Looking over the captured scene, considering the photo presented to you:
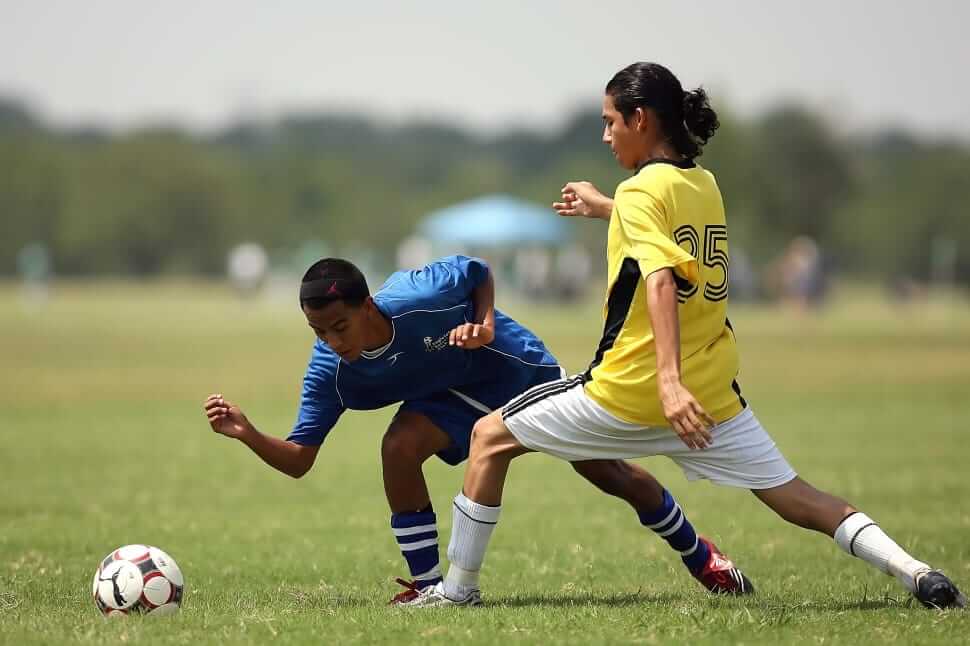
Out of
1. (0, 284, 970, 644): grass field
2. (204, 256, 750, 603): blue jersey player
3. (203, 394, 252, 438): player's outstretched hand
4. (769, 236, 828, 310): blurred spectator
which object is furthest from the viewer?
(769, 236, 828, 310): blurred spectator

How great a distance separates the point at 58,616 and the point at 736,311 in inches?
2129

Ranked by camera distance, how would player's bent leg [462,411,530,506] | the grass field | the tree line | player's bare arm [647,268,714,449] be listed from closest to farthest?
player's bare arm [647,268,714,449]
the grass field
player's bent leg [462,411,530,506]
the tree line

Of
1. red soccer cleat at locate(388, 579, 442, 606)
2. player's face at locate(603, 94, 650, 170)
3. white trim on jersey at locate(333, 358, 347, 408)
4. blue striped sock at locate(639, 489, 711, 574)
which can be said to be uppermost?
player's face at locate(603, 94, 650, 170)

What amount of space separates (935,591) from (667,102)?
2.41 metres

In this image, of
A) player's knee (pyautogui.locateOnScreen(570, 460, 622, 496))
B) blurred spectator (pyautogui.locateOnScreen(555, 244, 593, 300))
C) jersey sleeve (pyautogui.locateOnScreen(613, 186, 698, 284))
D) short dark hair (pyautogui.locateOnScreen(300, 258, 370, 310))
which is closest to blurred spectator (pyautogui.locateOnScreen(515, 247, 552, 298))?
blurred spectator (pyautogui.locateOnScreen(555, 244, 593, 300))

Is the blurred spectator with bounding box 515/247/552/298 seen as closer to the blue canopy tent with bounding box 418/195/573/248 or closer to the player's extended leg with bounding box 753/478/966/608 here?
the blue canopy tent with bounding box 418/195/573/248

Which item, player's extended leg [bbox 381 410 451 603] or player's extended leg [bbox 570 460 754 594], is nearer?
player's extended leg [bbox 381 410 451 603]

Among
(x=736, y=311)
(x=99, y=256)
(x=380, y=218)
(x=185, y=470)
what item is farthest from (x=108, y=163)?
(x=185, y=470)

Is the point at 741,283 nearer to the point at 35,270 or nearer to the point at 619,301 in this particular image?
the point at 35,270

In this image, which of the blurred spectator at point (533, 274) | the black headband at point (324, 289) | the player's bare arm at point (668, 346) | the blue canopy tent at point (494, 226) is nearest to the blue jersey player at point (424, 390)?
the black headband at point (324, 289)

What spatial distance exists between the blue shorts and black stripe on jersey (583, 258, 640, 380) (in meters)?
1.19

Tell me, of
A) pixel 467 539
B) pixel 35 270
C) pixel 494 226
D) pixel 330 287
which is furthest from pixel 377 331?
pixel 35 270

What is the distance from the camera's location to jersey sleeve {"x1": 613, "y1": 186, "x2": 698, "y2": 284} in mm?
6012

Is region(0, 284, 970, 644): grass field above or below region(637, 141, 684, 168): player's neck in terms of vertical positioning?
below
